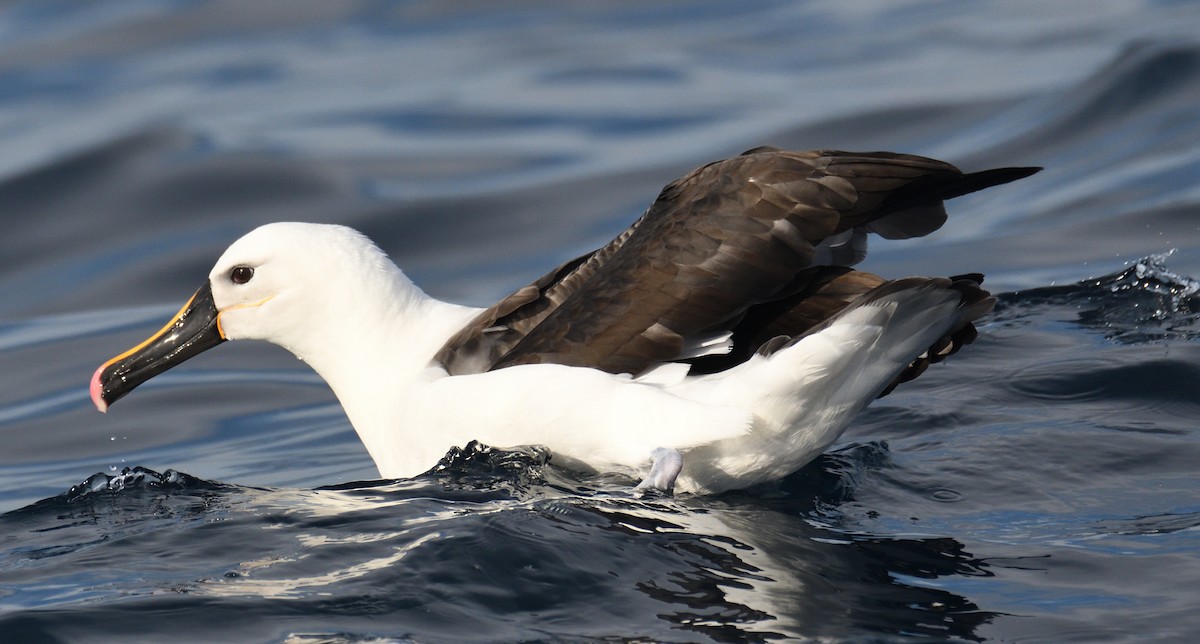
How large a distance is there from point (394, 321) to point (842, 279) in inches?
79.1

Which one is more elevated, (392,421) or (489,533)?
(392,421)

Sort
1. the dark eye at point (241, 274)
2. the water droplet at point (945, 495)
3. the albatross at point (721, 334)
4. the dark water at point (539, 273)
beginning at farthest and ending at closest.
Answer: the dark eye at point (241, 274) < the water droplet at point (945, 495) < the albatross at point (721, 334) < the dark water at point (539, 273)

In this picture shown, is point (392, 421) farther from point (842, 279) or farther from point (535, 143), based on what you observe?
point (535, 143)

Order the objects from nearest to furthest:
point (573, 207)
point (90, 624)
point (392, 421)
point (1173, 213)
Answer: point (90, 624) < point (392, 421) < point (1173, 213) < point (573, 207)

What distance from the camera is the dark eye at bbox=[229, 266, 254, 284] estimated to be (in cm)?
710

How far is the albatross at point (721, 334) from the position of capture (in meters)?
5.79

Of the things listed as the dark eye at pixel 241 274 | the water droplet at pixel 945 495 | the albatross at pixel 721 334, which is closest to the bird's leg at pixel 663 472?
the albatross at pixel 721 334

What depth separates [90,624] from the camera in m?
5.02

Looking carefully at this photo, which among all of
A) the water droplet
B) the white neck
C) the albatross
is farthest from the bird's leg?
the white neck

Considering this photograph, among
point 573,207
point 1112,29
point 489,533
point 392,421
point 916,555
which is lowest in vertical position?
point 916,555

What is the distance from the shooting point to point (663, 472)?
5840 millimetres

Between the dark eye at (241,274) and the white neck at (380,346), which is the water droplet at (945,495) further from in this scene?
the dark eye at (241,274)

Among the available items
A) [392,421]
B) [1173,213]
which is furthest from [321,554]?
[1173,213]

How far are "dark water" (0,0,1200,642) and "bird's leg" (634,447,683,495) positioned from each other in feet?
0.24
